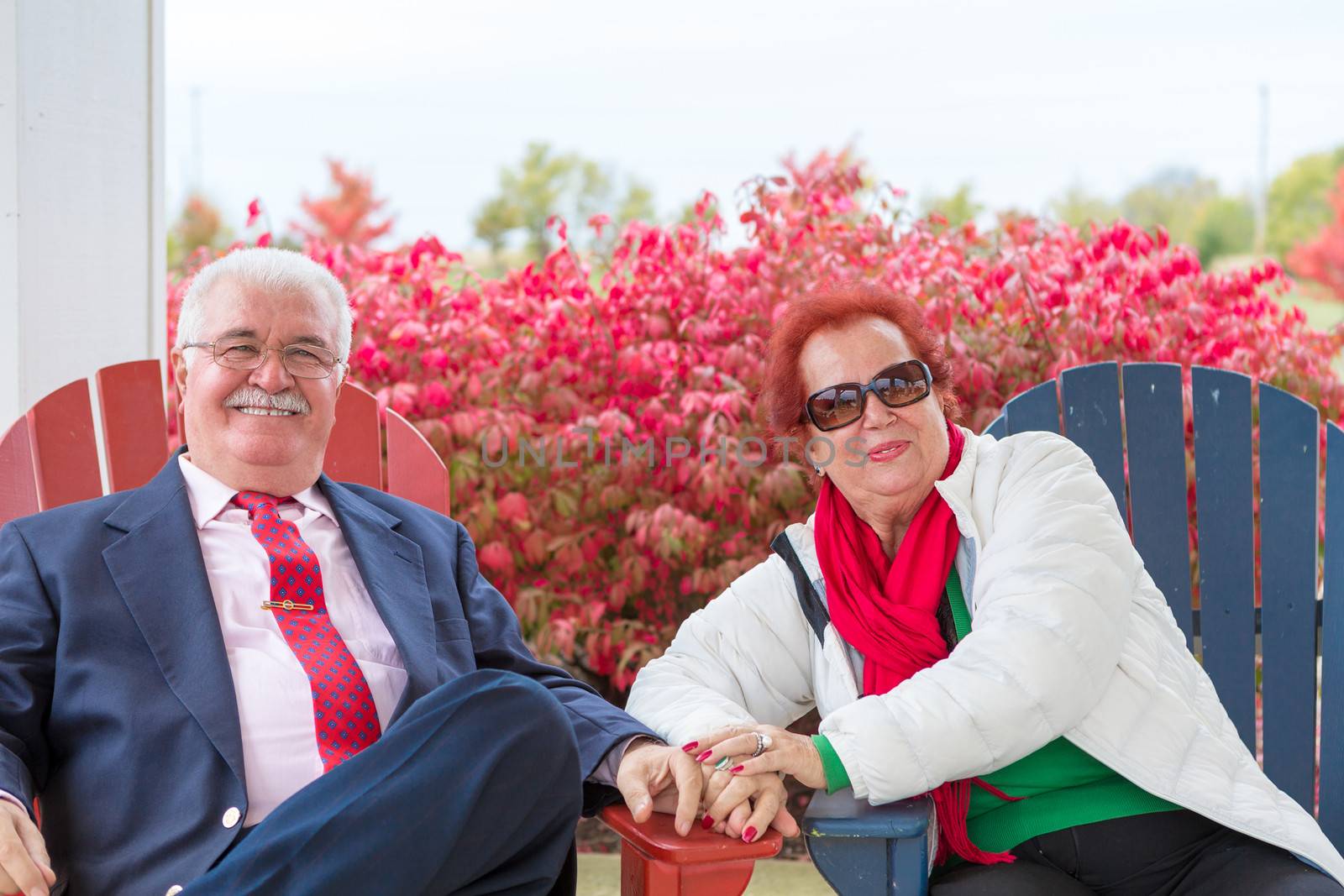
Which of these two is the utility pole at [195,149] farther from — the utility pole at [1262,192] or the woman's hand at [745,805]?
the woman's hand at [745,805]

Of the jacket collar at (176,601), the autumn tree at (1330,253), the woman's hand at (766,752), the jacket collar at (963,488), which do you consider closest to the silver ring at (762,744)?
the woman's hand at (766,752)

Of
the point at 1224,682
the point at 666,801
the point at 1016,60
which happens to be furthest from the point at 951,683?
the point at 1016,60

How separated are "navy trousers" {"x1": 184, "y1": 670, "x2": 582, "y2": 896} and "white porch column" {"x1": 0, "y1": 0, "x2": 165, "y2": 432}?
1.53m

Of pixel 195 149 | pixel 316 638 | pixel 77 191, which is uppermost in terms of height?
pixel 195 149

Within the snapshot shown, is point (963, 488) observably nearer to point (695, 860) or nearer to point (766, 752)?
point (766, 752)

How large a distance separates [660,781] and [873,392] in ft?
2.44

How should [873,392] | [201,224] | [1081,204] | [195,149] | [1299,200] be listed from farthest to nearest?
[195,149] < [201,224] < [1081,204] < [1299,200] < [873,392]

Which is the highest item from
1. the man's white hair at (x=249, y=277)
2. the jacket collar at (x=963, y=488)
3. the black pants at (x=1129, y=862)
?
the man's white hair at (x=249, y=277)

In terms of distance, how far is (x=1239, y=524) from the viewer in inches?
97.8

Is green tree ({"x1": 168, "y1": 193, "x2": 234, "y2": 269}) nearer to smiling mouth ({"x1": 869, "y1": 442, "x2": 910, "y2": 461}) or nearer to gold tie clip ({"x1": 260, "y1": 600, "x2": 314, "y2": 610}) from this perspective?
gold tie clip ({"x1": 260, "y1": 600, "x2": 314, "y2": 610})

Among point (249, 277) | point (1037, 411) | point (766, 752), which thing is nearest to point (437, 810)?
point (766, 752)

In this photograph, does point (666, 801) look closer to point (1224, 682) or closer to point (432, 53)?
point (1224, 682)

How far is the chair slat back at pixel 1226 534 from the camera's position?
2.45 m

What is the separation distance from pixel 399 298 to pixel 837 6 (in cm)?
1010
